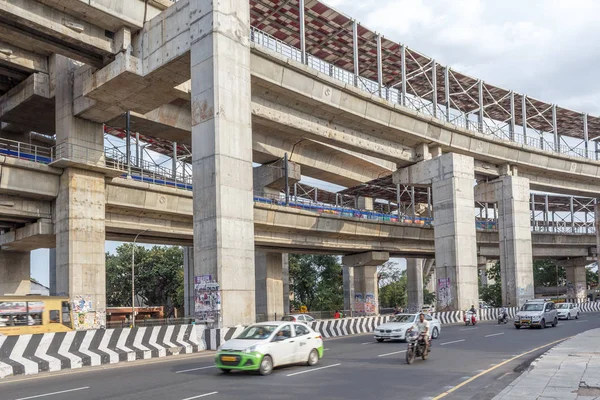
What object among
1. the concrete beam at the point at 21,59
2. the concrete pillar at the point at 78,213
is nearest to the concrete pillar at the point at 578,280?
the concrete pillar at the point at 78,213

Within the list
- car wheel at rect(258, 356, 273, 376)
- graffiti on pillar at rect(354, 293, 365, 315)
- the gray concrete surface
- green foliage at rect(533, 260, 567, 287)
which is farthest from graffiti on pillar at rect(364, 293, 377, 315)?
green foliage at rect(533, 260, 567, 287)

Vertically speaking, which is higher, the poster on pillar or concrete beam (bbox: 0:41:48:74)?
concrete beam (bbox: 0:41:48:74)

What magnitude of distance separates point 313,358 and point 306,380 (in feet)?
10.6

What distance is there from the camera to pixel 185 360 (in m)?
20.5

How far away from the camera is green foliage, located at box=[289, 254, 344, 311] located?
8338 centimetres

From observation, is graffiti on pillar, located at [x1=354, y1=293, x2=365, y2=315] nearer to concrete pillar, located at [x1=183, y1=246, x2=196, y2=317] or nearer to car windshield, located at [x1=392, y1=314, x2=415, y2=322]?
concrete pillar, located at [x1=183, y1=246, x2=196, y2=317]

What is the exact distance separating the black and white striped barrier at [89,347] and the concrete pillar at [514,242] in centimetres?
3733

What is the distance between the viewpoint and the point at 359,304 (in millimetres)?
60000

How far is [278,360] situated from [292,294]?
7013 cm

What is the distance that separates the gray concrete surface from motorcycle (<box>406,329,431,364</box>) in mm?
3524

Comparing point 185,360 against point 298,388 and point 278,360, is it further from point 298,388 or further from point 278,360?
point 298,388

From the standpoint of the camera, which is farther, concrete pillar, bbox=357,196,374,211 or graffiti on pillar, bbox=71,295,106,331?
concrete pillar, bbox=357,196,374,211

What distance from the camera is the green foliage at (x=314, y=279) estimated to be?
8338cm

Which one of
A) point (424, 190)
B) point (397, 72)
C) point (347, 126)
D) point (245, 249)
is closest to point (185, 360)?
point (245, 249)
